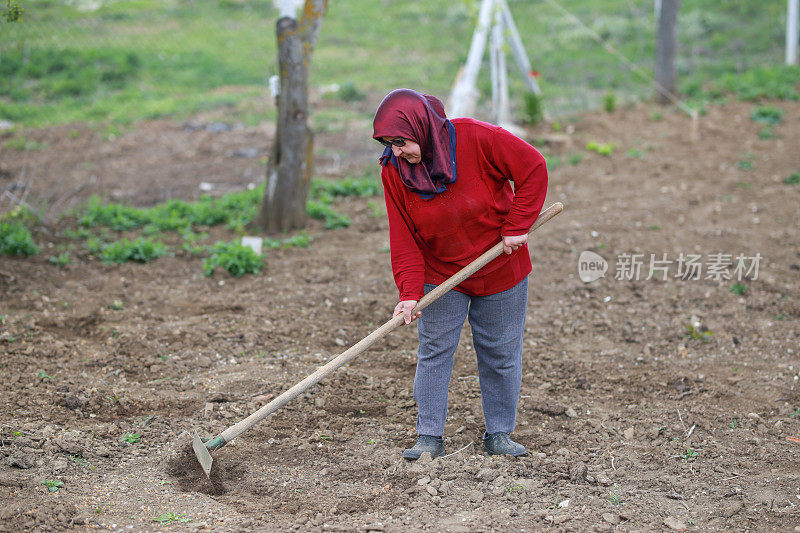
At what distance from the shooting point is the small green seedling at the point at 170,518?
2.98 m

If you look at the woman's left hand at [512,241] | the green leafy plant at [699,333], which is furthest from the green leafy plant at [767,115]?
the woman's left hand at [512,241]

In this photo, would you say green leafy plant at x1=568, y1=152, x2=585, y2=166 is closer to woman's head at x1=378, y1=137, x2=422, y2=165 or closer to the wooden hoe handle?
the wooden hoe handle

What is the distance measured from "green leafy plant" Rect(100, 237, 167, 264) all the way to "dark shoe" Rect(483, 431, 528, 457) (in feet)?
12.2

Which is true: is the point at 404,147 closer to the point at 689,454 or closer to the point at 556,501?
the point at 556,501

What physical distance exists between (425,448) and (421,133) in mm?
1506

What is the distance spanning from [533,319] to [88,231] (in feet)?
13.4

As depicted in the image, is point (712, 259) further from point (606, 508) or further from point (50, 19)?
point (50, 19)

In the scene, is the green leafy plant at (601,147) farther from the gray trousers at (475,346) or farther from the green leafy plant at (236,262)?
the gray trousers at (475,346)

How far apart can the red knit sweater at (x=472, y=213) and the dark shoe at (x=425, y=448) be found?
2.39 feet

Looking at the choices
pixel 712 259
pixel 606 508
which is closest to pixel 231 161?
pixel 712 259

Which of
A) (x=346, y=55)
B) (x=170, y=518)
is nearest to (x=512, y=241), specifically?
(x=170, y=518)

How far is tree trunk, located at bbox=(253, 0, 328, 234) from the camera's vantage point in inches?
248

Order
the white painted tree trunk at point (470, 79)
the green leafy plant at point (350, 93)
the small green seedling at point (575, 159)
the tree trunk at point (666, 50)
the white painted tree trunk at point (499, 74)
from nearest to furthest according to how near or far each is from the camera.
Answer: the white painted tree trunk at point (470, 79) → the small green seedling at point (575, 159) → the white painted tree trunk at point (499, 74) → the tree trunk at point (666, 50) → the green leafy plant at point (350, 93)

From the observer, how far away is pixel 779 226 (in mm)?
6457
